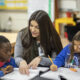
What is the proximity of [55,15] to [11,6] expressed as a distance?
1.34 m

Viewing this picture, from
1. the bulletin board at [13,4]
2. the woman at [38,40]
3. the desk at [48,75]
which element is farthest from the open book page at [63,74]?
the bulletin board at [13,4]

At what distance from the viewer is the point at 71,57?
158cm

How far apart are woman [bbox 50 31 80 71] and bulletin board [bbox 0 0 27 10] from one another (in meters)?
3.92

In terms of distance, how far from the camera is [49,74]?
133 centimetres

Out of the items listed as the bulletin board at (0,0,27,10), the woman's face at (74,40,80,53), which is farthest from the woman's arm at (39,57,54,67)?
the bulletin board at (0,0,27,10)

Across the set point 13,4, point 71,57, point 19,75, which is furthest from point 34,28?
point 13,4

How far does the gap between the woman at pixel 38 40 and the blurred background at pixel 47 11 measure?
227 cm

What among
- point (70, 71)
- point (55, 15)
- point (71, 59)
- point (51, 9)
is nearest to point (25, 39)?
point (71, 59)

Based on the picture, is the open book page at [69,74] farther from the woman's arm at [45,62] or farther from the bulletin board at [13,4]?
the bulletin board at [13,4]

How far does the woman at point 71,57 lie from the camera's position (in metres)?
1.52

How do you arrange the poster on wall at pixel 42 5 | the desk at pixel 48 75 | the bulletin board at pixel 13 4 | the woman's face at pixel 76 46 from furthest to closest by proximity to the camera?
the bulletin board at pixel 13 4 → the poster on wall at pixel 42 5 → the woman's face at pixel 76 46 → the desk at pixel 48 75

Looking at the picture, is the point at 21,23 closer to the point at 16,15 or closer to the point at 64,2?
the point at 16,15

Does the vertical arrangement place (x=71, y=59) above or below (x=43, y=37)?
below

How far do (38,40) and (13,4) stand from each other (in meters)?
3.82
